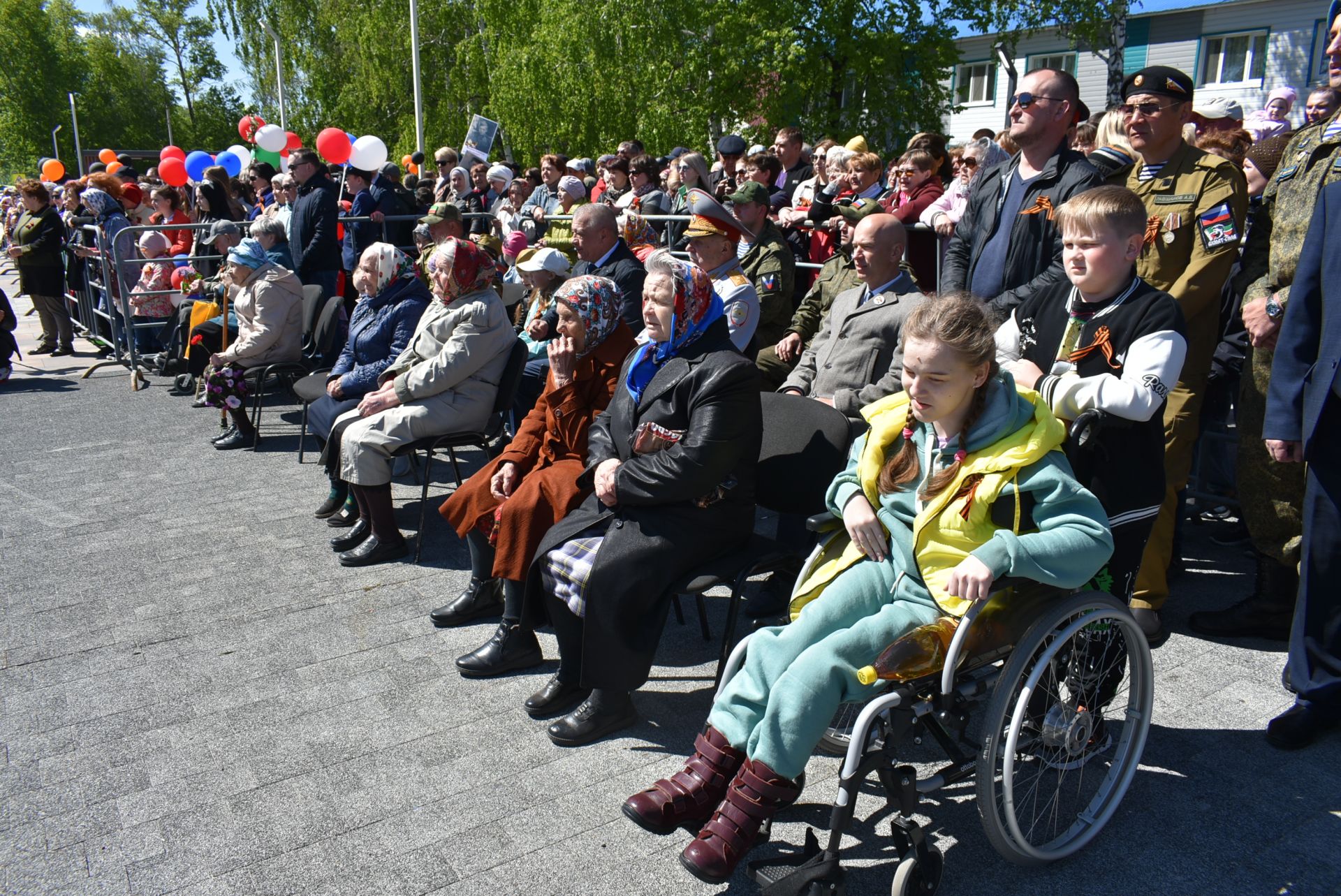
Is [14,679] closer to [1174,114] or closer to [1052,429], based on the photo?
[1052,429]

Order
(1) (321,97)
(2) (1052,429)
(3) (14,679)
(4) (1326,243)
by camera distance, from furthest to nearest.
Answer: (1) (321,97) → (3) (14,679) → (4) (1326,243) → (2) (1052,429)

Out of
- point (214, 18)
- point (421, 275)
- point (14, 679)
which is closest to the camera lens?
point (14, 679)

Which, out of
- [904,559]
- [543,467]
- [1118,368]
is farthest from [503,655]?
[1118,368]

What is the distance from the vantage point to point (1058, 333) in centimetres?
320

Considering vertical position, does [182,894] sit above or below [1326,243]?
below

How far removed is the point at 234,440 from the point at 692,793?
5.95 m

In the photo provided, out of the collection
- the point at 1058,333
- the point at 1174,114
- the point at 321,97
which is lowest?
the point at 1058,333

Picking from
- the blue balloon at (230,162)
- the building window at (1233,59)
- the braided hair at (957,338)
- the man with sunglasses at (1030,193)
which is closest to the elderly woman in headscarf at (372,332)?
the man with sunglasses at (1030,193)

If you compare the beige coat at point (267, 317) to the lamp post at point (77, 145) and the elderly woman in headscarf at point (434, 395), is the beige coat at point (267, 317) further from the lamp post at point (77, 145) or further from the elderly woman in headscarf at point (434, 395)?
the lamp post at point (77, 145)

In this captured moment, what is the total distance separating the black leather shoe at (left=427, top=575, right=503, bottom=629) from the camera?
4301 mm

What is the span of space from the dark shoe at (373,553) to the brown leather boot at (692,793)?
286 cm

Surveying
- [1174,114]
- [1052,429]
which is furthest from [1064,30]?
[1052,429]

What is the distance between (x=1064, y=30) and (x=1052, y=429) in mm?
25724

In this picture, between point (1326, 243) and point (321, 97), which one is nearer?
point (1326, 243)
